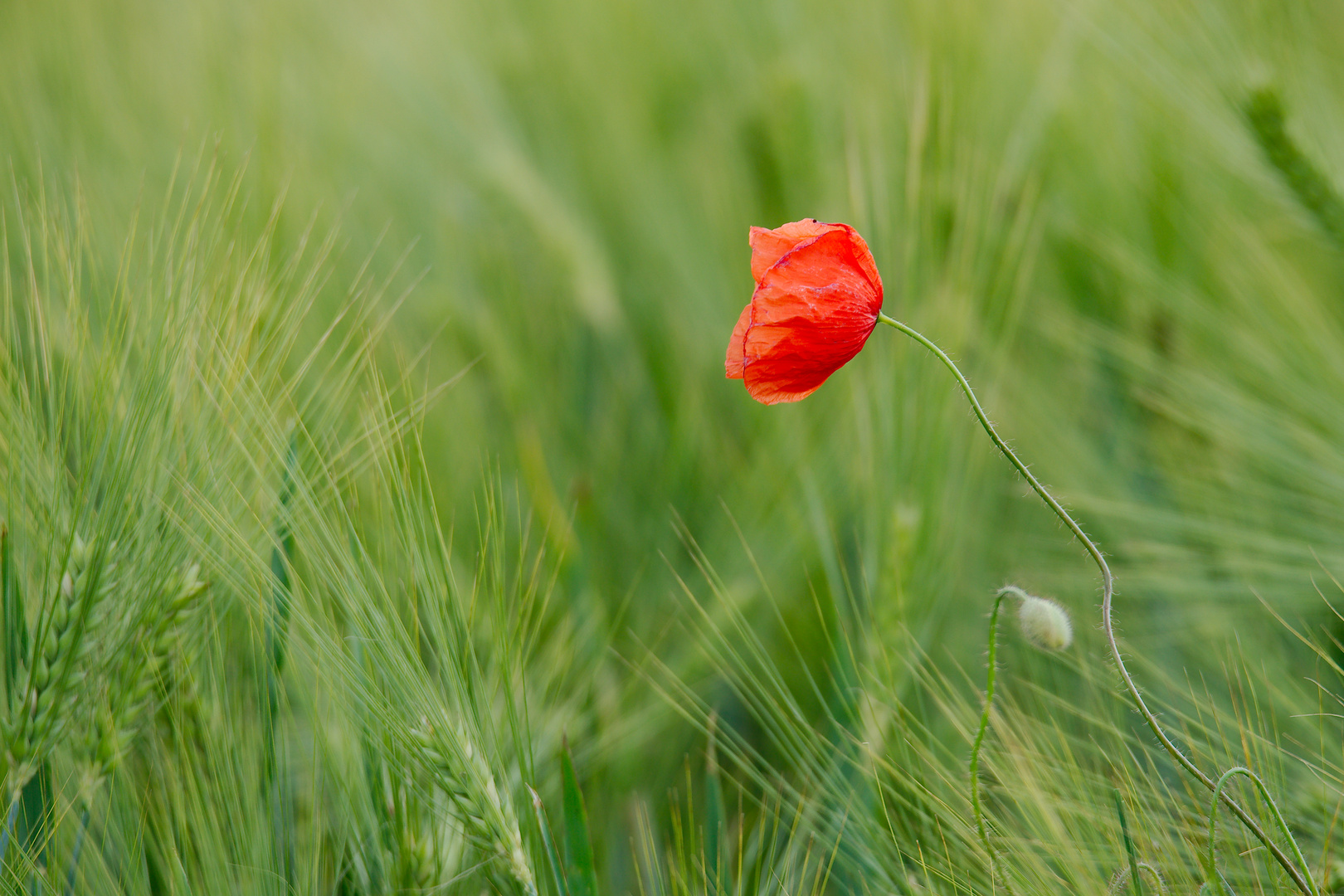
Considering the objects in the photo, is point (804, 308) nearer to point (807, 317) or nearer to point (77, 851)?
point (807, 317)

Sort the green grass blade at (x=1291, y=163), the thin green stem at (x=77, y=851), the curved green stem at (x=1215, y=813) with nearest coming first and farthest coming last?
the curved green stem at (x=1215, y=813) → the thin green stem at (x=77, y=851) → the green grass blade at (x=1291, y=163)

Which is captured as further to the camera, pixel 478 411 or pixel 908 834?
pixel 478 411

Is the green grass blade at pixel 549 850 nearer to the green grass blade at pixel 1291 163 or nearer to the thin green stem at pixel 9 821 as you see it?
the thin green stem at pixel 9 821

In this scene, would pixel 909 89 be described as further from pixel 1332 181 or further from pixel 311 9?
pixel 311 9

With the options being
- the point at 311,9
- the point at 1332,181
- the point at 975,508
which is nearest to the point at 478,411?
the point at 975,508

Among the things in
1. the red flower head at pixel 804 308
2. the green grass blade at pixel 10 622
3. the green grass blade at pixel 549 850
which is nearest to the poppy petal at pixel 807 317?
the red flower head at pixel 804 308

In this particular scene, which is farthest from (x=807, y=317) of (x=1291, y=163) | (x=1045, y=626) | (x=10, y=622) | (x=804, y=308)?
(x=1291, y=163)
